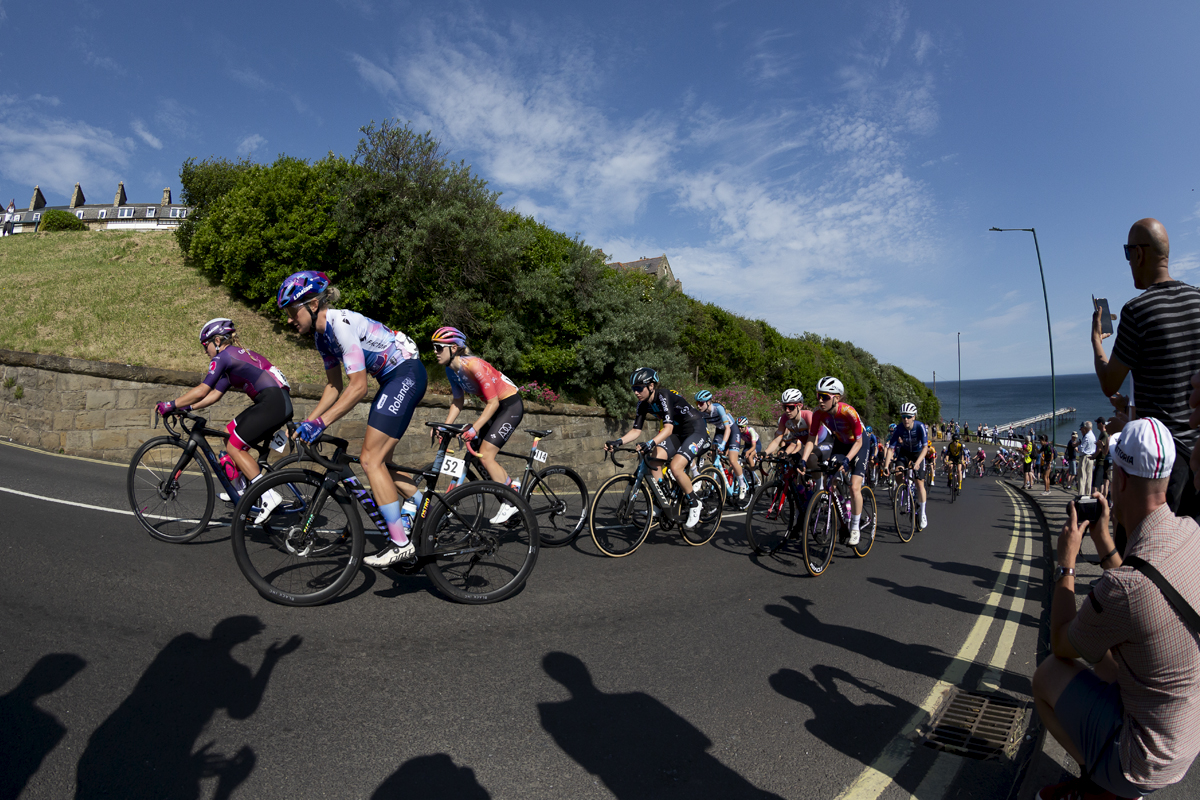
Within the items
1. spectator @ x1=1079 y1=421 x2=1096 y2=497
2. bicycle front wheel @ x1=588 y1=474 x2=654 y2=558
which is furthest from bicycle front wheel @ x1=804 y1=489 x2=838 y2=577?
spectator @ x1=1079 y1=421 x2=1096 y2=497

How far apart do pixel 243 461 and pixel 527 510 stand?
2776 millimetres

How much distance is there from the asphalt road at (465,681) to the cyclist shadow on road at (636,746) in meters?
0.01

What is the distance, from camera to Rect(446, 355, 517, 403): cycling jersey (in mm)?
5926

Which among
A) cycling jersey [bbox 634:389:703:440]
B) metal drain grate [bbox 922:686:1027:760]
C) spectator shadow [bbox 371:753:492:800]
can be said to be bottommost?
A: metal drain grate [bbox 922:686:1027:760]

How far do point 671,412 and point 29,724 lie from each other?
5.97m

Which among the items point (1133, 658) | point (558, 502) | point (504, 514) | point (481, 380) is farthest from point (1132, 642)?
point (558, 502)

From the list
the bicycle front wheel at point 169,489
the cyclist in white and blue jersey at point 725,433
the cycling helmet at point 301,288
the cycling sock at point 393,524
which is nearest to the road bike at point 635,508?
the cycling sock at point 393,524

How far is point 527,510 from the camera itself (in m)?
4.61

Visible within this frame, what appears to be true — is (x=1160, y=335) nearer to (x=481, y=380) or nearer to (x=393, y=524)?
(x=393, y=524)

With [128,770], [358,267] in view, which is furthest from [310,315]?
[358,267]

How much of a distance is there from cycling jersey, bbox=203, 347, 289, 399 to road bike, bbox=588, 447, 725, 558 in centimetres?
335

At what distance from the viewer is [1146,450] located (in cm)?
216

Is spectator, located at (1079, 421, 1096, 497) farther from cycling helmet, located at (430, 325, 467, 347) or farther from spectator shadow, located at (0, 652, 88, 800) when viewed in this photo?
spectator shadow, located at (0, 652, 88, 800)

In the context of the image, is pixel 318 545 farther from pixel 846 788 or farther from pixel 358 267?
pixel 358 267
